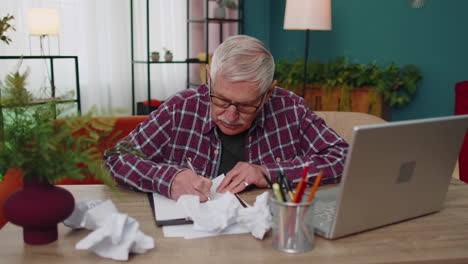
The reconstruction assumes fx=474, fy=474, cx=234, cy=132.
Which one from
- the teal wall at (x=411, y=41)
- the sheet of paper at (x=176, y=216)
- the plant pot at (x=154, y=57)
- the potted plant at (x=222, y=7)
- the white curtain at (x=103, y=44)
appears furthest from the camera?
the potted plant at (x=222, y=7)

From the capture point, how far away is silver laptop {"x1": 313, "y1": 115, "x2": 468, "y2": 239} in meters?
0.84

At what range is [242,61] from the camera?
1288 mm

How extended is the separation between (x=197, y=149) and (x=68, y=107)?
65 cm

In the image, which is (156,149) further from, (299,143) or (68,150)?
(68,150)

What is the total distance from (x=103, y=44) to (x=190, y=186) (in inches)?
145

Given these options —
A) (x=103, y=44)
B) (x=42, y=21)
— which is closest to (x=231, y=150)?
(x=42, y=21)

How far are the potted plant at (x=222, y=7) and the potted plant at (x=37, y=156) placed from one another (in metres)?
4.01

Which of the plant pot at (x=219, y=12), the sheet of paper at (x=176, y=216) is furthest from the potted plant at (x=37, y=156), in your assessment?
the plant pot at (x=219, y=12)

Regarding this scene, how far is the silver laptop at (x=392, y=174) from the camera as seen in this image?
2.75 feet

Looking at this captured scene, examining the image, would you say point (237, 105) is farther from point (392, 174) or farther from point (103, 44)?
point (103, 44)

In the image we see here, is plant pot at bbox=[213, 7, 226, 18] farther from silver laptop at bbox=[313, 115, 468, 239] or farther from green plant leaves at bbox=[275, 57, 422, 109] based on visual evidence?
silver laptop at bbox=[313, 115, 468, 239]

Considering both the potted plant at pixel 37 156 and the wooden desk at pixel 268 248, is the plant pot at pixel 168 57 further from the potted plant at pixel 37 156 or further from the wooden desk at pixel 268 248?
the potted plant at pixel 37 156

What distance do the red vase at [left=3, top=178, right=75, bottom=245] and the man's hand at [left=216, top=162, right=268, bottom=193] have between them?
0.44 m

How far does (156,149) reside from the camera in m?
1.48
